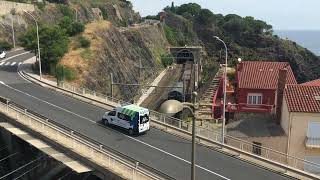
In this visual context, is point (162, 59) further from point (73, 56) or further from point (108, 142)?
point (108, 142)

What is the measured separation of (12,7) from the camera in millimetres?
99875

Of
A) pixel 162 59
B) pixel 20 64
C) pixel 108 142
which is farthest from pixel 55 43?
pixel 162 59

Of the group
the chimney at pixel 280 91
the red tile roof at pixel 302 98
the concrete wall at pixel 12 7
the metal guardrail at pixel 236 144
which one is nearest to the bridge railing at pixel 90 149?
the metal guardrail at pixel 236 144

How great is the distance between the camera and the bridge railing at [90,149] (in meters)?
24.6

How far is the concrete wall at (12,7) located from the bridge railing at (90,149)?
65.9 metres

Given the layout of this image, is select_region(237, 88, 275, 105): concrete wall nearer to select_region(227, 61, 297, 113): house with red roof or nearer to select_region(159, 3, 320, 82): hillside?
select_region(227, 61, 297, 113): house with red roof

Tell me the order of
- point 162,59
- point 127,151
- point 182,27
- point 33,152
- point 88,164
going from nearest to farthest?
point 88,164 < point 127,151 < point 33,152 < point 162,59 < point 182,27

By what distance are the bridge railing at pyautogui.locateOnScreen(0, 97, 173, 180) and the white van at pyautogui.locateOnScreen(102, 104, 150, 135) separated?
425cm

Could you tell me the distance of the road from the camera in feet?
90.0

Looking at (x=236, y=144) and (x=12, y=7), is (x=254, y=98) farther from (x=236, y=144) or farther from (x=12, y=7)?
(x=12, y=7)

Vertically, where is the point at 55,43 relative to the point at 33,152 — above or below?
above

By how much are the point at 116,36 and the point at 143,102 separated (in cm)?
2454

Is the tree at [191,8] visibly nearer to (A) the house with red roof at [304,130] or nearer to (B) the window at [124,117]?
(A) the house with red roof at [304,130]

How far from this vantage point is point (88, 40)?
7812 centimetres
